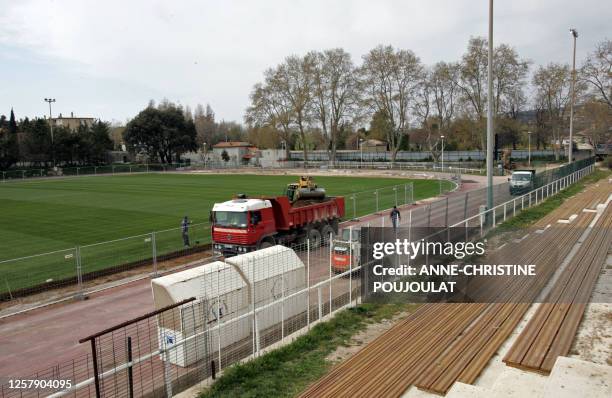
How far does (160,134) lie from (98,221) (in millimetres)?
67260

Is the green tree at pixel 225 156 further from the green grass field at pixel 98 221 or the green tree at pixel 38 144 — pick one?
the green grass field at pixel 98 221

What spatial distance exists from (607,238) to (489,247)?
4.68m

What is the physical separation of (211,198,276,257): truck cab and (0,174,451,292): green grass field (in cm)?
223

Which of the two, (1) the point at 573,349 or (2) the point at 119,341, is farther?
(2) the point at 119,341

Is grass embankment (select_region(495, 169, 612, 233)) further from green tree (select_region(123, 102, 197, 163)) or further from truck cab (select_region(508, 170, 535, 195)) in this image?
green tree (select_region(123, 102, 197, 163))

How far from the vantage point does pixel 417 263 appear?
557 inches

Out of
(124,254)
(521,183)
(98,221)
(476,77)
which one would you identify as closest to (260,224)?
(124,254)

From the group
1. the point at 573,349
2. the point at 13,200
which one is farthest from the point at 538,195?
the point at 13,200

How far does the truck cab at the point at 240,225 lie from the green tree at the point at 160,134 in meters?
79.3

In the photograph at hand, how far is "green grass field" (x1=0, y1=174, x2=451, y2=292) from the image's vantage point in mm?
17562

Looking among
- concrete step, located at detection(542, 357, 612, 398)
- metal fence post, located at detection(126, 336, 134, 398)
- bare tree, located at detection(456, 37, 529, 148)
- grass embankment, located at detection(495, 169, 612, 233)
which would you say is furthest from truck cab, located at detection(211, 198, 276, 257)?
bare tree, located at detection(456, 37, 529, 148)

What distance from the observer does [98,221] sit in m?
29.6

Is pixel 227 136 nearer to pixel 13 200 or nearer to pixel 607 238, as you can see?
pixel 13 200

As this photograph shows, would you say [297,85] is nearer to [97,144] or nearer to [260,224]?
[97,144]
